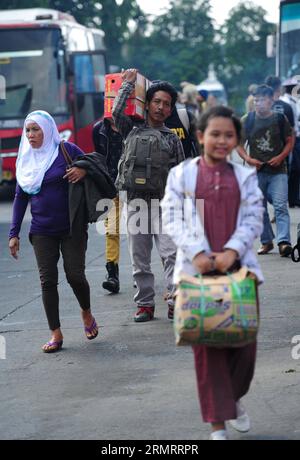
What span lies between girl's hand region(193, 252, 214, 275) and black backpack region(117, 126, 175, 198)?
3294 millimetres

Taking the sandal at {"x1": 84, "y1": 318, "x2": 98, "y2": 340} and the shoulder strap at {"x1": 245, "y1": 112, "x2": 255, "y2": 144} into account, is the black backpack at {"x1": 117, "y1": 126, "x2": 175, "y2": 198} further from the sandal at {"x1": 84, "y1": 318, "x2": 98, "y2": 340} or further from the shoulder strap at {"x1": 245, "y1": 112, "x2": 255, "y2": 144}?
the shoulder strap at {"x1": 245, "y1": 112, "x2": 255, "y2": 144}

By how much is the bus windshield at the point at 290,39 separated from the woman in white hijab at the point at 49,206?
1606 centimetres

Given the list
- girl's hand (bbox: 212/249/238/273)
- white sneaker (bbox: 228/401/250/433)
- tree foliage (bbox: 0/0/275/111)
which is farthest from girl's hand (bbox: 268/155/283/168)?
tree foliage (bbox: 0/0/275/111)

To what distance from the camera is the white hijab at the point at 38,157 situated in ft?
27.1

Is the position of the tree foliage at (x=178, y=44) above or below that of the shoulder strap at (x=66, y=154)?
below

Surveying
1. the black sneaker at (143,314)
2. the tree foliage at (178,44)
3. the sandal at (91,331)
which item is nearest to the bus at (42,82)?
the black sneaker at (143,314)

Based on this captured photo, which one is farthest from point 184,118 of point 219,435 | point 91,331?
point 219,435

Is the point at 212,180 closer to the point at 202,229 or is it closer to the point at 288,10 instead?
the point at 202,229

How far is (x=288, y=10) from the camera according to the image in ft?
79.2

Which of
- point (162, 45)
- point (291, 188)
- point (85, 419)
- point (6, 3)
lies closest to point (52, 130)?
point (85, 419)

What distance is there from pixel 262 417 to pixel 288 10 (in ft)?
61.1

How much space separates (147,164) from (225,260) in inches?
132

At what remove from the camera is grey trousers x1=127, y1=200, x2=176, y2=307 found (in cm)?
909

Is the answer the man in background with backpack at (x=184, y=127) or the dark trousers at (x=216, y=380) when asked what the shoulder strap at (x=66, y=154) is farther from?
the dark trousers at (x=216, y=380)
